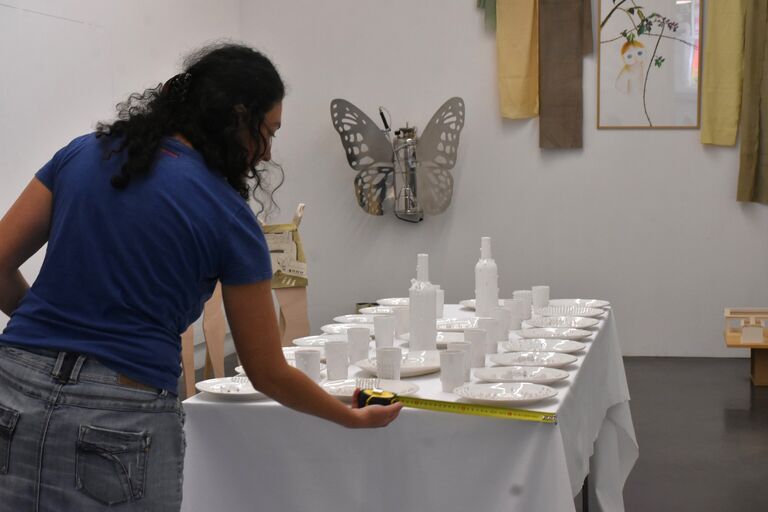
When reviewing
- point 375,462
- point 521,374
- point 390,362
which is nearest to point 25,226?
point 375,462

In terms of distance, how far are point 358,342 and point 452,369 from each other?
41 centimetres

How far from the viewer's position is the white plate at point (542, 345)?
251cm

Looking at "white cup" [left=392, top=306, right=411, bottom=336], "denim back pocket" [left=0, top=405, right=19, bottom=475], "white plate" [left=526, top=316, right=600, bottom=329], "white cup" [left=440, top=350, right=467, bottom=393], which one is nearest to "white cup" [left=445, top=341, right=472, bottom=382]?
"white cup" [left=440, top=350, right=467, bottom=393]

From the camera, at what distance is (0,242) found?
1447mm

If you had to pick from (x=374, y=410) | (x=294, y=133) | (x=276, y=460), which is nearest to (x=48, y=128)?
(x=294, y=133)

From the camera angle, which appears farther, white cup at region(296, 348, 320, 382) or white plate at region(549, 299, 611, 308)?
white plate at region(549, 299, 611, 308)

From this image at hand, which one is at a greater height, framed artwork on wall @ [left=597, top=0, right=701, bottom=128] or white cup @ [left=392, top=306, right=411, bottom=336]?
framed artwork on wall @ [left=597, top=0, right=701, bottom=128]

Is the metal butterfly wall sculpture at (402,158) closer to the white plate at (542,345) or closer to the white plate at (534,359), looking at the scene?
the white plate at (542,345)

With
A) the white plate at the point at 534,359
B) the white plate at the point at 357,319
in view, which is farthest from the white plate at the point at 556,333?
the white plate at the point at 357,319

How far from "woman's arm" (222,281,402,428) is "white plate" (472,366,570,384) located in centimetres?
65

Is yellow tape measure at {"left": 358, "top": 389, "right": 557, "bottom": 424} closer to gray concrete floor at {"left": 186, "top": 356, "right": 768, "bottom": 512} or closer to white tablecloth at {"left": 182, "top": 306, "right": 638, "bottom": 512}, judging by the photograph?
white tablecloth at {"left": 182, "top": 306, "right": 638, "bottom": 512}

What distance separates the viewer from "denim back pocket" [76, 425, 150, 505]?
1.30 m

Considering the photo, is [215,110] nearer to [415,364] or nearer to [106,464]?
[106,464]

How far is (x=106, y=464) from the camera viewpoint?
131 centimetres
